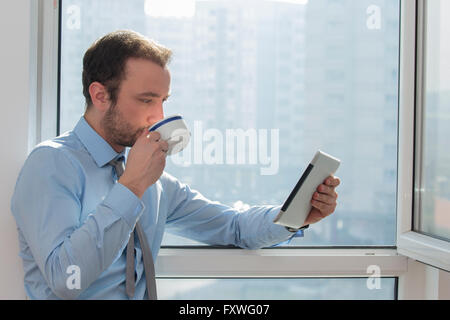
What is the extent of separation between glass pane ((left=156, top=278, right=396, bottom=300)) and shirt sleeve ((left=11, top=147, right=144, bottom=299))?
0.42 metres

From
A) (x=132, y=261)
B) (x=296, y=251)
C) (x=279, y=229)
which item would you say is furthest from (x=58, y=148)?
(x=296, y=251)

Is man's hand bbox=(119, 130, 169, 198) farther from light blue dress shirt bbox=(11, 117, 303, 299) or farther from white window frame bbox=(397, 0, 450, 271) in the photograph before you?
white window frame bbox=(397, 0, 450, 271)

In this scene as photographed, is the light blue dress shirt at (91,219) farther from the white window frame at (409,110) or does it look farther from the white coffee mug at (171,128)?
the white window frame at (409,110)

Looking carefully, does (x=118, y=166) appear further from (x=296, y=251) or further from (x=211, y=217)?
(x=296, y=251)

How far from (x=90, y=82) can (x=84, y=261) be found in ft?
1.50

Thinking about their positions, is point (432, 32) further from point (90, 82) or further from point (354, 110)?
point (90, 82)

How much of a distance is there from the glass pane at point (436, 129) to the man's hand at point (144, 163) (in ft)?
2.42

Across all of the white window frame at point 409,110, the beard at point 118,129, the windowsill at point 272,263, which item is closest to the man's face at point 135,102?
the beard at point 118,129

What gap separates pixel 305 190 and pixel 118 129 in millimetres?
467

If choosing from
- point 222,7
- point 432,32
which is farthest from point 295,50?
point 432,32

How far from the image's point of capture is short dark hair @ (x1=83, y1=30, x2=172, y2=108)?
3.36 ft

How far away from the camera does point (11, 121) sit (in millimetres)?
1085

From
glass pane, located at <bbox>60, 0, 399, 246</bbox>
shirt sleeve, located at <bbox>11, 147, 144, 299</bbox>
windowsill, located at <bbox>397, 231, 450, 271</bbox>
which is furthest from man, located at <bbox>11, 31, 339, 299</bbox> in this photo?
windowsill, located at <bbox>397, 231, 450, 271</bbox>

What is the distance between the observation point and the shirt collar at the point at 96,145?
1014mm
